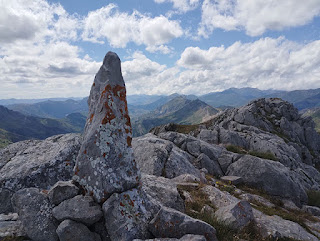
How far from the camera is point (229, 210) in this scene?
9.02 meters

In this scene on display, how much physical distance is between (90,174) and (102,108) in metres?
2.97

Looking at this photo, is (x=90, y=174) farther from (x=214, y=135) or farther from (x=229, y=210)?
(x=214, y=135)

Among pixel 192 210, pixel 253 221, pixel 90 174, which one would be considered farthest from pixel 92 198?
pixel 253 221

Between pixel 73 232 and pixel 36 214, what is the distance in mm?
1807

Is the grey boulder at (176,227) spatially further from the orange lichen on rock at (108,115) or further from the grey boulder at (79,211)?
the orange lichen on rock at (108,115)

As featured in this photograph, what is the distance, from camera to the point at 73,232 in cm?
676

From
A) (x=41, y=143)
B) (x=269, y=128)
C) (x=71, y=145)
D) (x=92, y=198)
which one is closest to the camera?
(x=92, y=198)

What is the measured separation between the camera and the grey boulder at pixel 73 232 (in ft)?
22.1

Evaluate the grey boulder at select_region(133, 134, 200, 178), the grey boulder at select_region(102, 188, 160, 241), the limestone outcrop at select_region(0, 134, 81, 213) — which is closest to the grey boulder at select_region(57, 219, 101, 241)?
the grey boulder at select_region(102, 188, 160, 241)

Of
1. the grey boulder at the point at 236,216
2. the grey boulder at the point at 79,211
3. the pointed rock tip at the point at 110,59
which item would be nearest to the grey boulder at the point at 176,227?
the grey boulder at the point at 236,216

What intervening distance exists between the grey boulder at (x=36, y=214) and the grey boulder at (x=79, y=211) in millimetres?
398

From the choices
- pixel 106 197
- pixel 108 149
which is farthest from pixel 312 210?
pixel 108 149

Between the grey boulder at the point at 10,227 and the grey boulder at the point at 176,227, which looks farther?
the grey boulder at the point at 10,227

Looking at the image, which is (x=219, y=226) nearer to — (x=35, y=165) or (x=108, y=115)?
(x=108, y=115)
